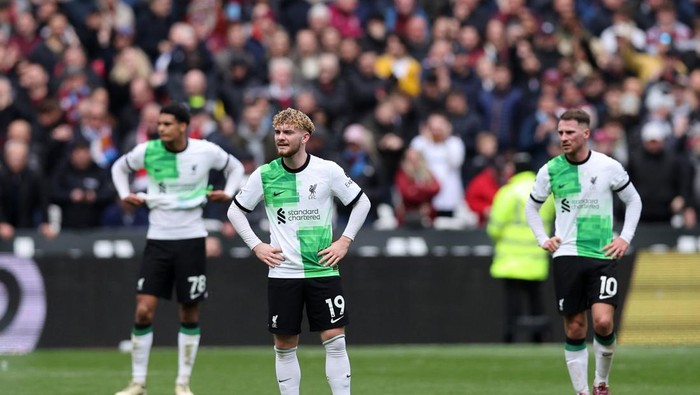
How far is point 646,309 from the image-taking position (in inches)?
774

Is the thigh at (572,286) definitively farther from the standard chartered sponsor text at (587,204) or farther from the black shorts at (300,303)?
the black shorts at (300,303)

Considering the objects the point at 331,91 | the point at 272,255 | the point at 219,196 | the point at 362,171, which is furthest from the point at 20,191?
the point at 272,255

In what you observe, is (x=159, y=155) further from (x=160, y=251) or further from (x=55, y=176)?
(x=55, y=176)

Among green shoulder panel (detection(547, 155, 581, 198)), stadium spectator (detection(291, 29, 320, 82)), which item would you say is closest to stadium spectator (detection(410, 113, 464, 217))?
stadium spectator (detection(291, 29, 320, 82))

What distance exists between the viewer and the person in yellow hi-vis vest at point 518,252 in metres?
18.5

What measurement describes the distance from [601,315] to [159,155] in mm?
4395

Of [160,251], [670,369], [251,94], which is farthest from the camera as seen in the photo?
[251,94]

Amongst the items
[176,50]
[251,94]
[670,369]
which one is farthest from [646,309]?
[176,50]

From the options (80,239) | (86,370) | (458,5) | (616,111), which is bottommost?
(86,370)

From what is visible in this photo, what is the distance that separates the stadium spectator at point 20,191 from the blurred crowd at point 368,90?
0.02 m

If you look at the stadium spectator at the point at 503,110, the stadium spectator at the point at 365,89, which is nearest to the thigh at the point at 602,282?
the stadium spectator at the point at 503,110

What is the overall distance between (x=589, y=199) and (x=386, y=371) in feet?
13.8

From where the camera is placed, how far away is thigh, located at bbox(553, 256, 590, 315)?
12.9m

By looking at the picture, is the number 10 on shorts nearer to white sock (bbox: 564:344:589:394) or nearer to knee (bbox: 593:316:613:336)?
knee (bbox: 593:316:613:336)
